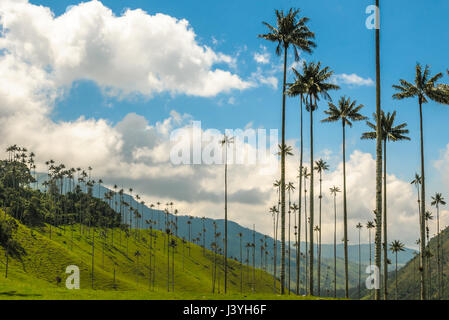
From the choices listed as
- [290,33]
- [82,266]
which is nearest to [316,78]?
[290,33]

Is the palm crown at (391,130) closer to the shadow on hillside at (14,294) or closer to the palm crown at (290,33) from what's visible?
the palm crown at (290,33)

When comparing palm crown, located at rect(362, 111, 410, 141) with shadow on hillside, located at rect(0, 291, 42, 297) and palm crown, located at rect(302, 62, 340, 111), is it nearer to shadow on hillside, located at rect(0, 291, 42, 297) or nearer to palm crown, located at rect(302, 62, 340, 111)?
palm crown, located at rect(302, 62, 340, 111)

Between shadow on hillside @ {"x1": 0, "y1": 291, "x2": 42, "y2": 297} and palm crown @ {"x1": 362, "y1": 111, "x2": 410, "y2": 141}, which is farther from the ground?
palm crown @ {"x1": 362, "y1": 111, "x2": 410, "y2": 141}

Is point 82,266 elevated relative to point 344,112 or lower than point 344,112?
lower

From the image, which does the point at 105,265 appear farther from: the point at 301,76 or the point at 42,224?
the point at 301,76

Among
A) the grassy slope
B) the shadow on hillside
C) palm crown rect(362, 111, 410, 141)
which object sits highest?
palm crown rect(362, 111, 410, 141)

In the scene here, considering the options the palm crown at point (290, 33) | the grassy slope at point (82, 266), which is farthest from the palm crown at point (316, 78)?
the grassy slope at point (82, 266)

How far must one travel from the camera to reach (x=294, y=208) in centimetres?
12469

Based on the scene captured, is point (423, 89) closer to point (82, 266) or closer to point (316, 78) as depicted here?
point (316, 78)

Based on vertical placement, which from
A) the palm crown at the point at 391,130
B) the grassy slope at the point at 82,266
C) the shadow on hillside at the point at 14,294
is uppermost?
the palm crown at the point at 391,130

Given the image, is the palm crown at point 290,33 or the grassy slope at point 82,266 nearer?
the palm crown at point 290,33

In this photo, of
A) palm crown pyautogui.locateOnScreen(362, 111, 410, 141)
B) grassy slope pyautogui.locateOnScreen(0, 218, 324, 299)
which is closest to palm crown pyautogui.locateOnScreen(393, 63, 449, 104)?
palm crown pyautogui.locateOnScreen(362, 111, 410, 141)
